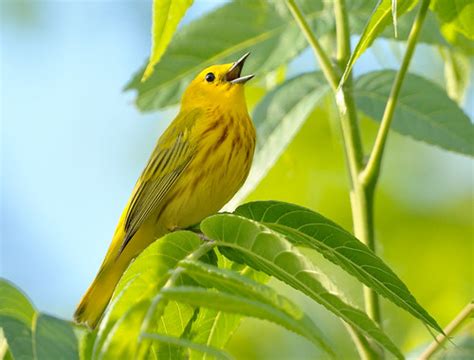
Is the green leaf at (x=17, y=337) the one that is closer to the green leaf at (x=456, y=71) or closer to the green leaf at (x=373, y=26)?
the green leaf at (x=373, y=26)

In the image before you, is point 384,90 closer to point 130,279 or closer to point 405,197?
point 130,279

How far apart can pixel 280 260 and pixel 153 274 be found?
32 cm

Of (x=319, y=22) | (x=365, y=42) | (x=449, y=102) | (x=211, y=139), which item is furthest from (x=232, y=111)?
(x=365, y=42)

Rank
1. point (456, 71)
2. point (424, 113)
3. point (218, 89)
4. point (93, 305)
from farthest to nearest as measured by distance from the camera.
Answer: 1. point (218, 89)
2. point (93, 305)
3. point (456, 71)
4. point (424, 113)

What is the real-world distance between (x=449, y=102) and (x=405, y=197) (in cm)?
244

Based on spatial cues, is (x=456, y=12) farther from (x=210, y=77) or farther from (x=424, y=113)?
(x=210, y=77)

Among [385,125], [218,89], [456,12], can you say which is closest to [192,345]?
[385,125]

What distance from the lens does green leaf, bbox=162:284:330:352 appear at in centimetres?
179

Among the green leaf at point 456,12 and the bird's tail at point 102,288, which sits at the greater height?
the green leaf at point 456,12

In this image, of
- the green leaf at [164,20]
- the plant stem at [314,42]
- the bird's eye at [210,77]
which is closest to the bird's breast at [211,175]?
the bird's eye at [210,77]

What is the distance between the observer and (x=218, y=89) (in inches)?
197

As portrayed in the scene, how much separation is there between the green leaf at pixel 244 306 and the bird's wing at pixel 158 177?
6.99 feet

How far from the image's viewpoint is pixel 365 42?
2525mm

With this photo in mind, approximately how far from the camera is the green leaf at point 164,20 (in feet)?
8.58
